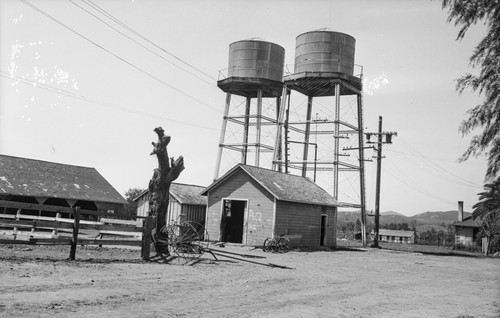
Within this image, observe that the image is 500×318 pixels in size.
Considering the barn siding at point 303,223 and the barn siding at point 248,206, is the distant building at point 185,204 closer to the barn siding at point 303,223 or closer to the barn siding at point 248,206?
the barn siding at point 248,206

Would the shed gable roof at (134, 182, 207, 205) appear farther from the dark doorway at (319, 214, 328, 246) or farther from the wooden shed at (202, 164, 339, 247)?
the dark doorway at (319, 214, 328, 246)

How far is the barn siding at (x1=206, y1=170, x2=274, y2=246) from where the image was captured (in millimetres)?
28062

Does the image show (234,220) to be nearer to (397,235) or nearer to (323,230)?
(323,230)

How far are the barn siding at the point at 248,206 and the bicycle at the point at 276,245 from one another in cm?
130

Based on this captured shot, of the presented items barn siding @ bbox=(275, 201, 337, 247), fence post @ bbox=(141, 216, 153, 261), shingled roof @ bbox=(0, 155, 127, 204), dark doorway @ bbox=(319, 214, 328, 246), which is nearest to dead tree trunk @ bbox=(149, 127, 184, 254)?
fence post @ bbox=(141, 216, 153, 261)

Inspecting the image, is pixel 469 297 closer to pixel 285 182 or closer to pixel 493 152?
pixel 493 152

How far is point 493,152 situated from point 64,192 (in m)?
34.7

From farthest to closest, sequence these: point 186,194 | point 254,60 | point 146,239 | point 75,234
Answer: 1. point 254,60
2. point 186,194
3. point 146,239
4. point 75,234

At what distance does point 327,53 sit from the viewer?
36125 mm

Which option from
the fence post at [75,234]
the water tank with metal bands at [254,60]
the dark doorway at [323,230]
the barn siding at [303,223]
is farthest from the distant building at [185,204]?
the fence post at [75,234]

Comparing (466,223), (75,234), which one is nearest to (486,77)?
(75,234)

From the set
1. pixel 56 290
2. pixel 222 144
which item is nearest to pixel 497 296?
pixel 56 290

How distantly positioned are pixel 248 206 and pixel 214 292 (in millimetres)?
18522

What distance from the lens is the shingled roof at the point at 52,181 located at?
3394cm
